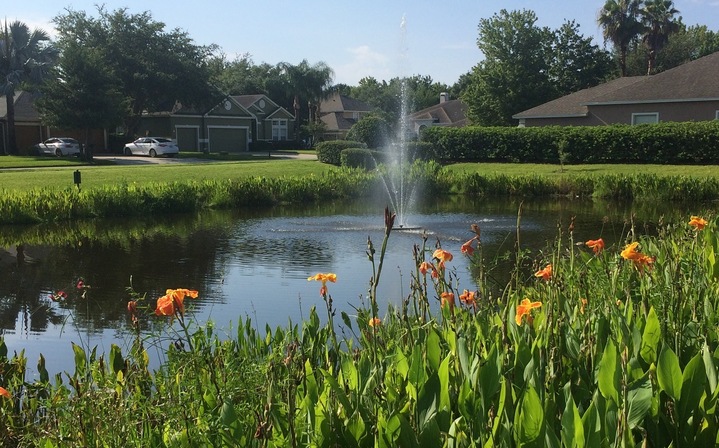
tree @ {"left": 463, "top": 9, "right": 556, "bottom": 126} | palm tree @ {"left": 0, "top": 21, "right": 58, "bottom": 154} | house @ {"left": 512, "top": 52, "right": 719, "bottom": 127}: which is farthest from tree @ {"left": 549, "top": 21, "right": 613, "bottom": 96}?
palm tree @ {"left": 0, "top": 21, "right": 58, "bottom": 154}

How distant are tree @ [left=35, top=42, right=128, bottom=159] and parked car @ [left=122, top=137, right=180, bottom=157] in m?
4.31

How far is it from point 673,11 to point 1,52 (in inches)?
1861

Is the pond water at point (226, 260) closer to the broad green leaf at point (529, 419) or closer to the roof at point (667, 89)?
the broad green leaf at point (529, 419)

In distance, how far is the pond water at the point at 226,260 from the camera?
8.88 metres

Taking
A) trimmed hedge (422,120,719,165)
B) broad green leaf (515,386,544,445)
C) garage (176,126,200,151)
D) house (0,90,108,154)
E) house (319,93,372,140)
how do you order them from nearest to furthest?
broad green leaf (515,386,544,445) → trimmed hedge (422,120,719,165) → house (0,90,108,154) → garage (176,126,200,151) → house (319,93,372,140)

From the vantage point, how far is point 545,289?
4984 mm

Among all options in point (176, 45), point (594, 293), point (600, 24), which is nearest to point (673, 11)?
point (600, 24)

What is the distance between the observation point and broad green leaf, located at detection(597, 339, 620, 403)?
9.56ft

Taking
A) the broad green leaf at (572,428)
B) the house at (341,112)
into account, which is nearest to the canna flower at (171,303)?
the broad green leaf at (572,428)

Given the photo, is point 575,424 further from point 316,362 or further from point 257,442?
point 316,362

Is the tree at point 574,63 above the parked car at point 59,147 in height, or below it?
above

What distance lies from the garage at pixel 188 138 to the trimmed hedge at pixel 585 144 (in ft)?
79.5

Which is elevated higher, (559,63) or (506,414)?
(559,63)

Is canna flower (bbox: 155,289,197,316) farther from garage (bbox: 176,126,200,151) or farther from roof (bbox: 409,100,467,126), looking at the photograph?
roof (bbox: 409,100,467,126)
